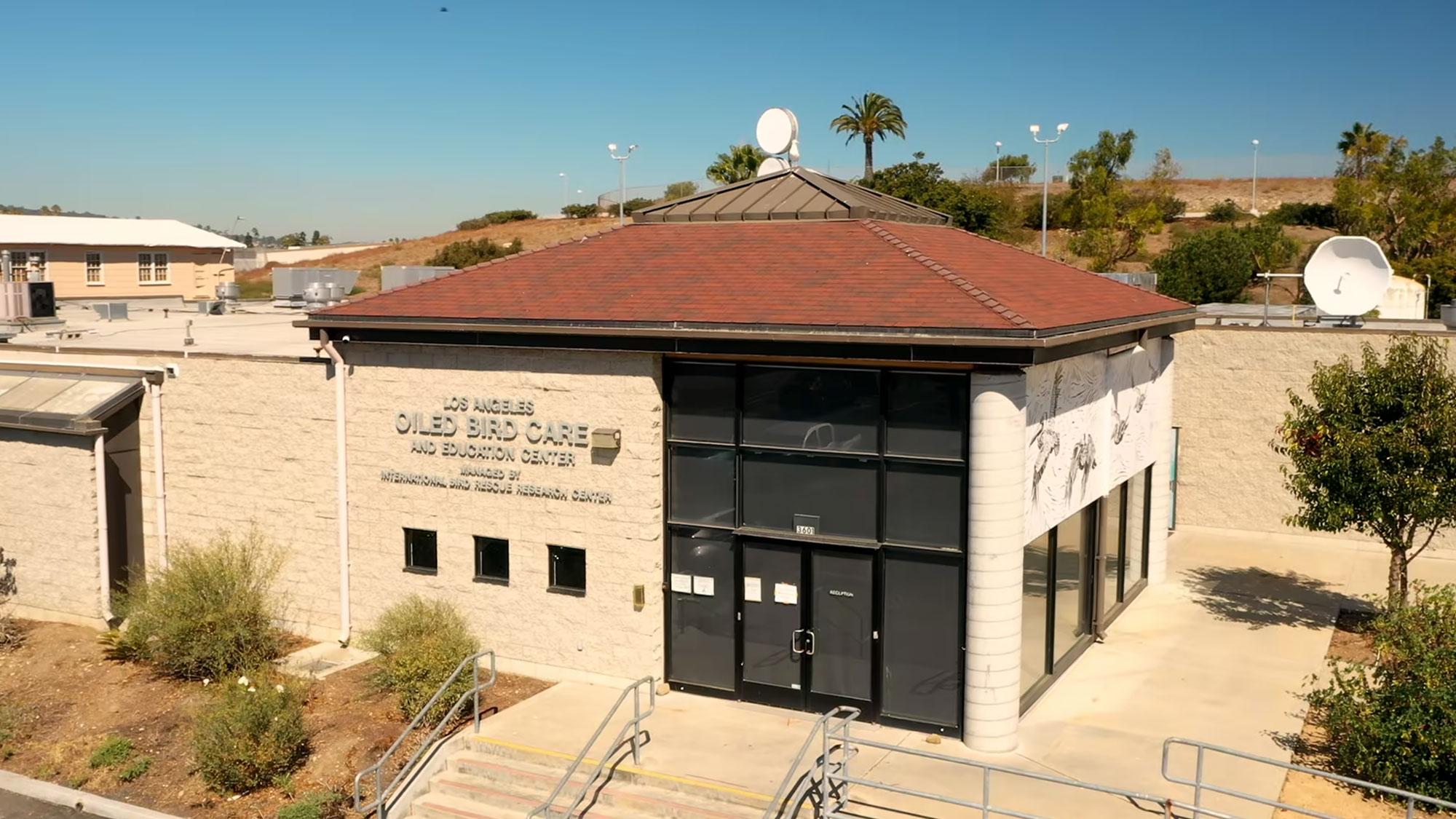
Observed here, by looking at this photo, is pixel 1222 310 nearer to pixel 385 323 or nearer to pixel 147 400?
pixel 385 323

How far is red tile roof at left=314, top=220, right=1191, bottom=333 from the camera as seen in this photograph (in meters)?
14.6

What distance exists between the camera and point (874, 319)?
1416 cm

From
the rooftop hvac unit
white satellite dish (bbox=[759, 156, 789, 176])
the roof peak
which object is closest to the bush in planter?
the roof peak

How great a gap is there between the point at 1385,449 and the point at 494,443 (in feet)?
40.8

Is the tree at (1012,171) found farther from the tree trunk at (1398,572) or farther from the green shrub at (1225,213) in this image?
the tree trunk at (1398,572)

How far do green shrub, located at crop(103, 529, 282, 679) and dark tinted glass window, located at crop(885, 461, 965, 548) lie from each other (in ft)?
30.6

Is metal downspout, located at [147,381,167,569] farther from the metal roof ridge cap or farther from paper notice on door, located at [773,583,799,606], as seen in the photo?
the metal roof ridge cap

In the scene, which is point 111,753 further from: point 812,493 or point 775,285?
point 775,285

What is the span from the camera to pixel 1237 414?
83.0 feet

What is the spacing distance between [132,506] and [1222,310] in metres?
27.2

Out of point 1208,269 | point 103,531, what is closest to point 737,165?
point 1208,269

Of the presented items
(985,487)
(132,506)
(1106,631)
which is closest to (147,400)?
(132,506)

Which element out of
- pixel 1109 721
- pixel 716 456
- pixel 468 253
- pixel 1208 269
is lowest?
pixel 1109 721

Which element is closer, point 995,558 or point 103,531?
point 995,558
